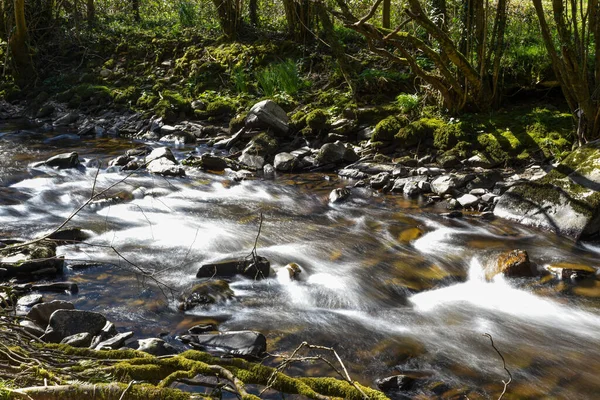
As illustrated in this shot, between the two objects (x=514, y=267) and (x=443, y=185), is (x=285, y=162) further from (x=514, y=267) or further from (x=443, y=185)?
(x=514, y=267)

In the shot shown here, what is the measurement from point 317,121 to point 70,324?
7.04 metres

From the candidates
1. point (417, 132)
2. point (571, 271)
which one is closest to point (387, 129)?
point (417, 132)

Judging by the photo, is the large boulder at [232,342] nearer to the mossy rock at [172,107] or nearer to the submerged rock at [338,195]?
the submerged rock at [338,195]

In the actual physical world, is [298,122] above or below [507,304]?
above

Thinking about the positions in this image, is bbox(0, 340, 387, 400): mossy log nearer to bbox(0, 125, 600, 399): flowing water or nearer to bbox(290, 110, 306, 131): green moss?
bbox(0, 125, 600, 399): flowing water

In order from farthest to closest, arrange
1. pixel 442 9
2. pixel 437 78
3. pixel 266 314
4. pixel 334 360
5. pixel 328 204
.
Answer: pixel 442 9, pixel 437 78, pixel 328 204, pixel 266 314, pixel 334 360

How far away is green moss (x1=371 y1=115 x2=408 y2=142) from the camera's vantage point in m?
9.88

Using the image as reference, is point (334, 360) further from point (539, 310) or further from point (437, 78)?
point (437, 78)

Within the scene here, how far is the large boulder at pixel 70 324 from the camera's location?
4141mm

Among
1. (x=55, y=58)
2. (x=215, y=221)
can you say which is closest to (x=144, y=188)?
(x=215, y=221)

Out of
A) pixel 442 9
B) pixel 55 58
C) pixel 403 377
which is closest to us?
pixel 403 377

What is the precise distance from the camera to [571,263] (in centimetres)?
612

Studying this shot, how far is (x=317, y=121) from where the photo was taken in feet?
34.7

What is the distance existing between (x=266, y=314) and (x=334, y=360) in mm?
880
